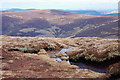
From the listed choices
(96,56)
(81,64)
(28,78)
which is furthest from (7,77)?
(96,56)

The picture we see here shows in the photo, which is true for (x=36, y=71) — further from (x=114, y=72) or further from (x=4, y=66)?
(x=114, y=72)

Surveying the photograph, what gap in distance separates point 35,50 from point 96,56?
1916 cm

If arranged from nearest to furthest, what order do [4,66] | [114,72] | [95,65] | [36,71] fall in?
[114,72]
[36,71]
[4,66]
[95,65]

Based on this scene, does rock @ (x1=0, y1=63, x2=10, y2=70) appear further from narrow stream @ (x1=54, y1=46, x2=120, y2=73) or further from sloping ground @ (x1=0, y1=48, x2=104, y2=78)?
narrow stream @ (x1=54, y1=46, x2=120, y2=73)

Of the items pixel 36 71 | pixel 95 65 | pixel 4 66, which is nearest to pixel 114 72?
pixel 95 65

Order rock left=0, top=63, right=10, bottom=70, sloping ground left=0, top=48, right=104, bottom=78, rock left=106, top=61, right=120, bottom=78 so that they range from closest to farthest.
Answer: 1. rock left=106, top=61, right=120, bottom=78
2. sloping ground left=0, top=48, right=104, bottom=78
3. rock left=0, top=63, right=10, bottom=70

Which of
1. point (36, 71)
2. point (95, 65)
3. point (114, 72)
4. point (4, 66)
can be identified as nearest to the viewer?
point (114, 72)

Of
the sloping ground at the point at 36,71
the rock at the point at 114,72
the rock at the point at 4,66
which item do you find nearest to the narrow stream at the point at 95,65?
the sloping ground at the point at 36,71

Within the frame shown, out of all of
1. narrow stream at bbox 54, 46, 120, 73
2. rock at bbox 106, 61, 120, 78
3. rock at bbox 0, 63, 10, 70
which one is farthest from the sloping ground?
narrow stream at bbox 54, 46, 120, 73

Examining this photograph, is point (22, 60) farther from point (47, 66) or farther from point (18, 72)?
point (18, 72)

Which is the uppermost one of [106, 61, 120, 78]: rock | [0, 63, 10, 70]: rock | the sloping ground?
[106, 61, 120, 78]: rock

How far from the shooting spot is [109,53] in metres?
36.0

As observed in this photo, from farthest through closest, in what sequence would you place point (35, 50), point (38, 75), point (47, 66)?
point (35, 50), point (47, 66), point (38, 75)

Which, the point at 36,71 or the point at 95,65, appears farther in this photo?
the point at 95,65
